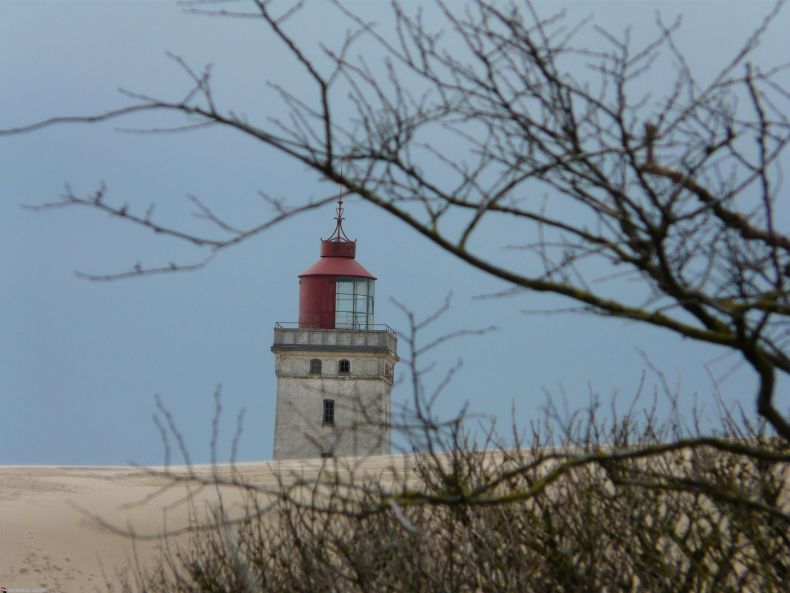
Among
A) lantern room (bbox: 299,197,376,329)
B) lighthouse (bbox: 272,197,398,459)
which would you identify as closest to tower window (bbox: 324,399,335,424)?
lighthouse (bbox: 272,197,398,459)

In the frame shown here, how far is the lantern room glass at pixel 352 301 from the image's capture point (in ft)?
173

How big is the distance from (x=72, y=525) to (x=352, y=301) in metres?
25.4

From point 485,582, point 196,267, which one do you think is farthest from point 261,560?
point 196,267

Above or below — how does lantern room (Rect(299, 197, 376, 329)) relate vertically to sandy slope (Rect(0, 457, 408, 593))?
above

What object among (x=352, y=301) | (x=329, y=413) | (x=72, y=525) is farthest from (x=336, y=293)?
(x=72, y=525)

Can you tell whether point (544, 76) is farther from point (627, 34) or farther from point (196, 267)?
point (196, 267)

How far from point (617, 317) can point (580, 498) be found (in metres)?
5.96

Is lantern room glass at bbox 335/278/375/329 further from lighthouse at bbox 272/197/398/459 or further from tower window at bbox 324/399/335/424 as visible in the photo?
tower window at bbox 324/399/335/424

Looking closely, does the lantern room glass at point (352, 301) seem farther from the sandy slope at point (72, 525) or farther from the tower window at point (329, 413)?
the sandy slope at point (72, 525)

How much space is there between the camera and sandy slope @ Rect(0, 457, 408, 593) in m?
24.5

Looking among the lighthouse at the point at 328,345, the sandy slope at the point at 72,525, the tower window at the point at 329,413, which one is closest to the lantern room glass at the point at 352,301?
the lighthouse at the point at 328,345

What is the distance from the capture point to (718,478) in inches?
405

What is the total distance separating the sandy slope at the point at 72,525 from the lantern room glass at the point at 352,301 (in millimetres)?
14293

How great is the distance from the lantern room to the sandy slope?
46.2 ft
